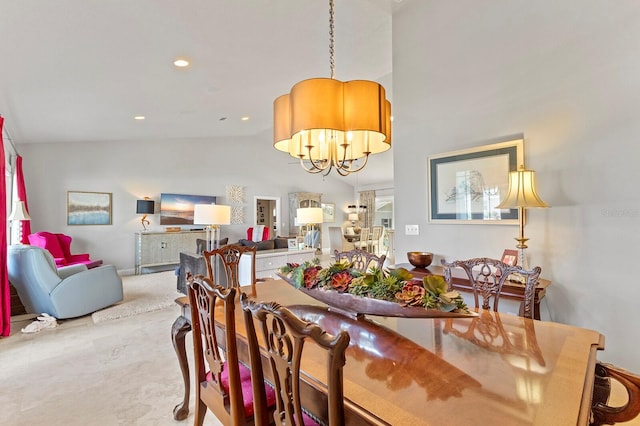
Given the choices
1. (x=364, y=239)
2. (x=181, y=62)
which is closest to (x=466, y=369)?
(x=181, y=62)

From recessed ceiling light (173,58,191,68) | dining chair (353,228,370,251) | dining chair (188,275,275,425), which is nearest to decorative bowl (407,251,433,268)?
dining chair (188,275,275,425)

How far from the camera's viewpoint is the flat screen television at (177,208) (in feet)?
24.1

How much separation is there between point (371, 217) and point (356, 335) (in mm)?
10742

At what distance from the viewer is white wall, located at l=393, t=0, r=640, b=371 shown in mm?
2141

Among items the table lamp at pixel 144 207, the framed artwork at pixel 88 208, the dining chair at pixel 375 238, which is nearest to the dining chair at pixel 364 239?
the dining chair at pixel 375 238

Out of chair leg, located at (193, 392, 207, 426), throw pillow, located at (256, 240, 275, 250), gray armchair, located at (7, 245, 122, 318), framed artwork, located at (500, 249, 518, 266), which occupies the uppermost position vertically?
framed artwork, located at (500, 249, 518, 266)

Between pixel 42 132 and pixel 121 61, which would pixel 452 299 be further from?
Result: pixel 42 132

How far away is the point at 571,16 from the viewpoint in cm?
235

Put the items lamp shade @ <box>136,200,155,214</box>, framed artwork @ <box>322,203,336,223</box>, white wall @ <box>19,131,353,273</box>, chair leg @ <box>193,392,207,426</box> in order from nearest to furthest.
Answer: chair leg @ <box>193,392,207,426</box>
white wall @ <box>19,131,353,273</box>
lamp shade @ <box>136,200,155,214</box>
framed artwork @ <box>322,203,336,223</box>

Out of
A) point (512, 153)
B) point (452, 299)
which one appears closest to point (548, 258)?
point (512, 153)

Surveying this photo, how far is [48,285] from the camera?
11.8 feet

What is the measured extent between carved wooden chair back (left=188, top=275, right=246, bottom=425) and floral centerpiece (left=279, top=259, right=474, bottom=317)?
1.56 ft

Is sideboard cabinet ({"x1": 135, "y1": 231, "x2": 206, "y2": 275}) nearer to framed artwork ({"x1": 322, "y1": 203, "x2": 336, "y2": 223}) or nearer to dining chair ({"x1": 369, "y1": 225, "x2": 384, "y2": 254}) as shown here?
framed artwork ({"x1": 322, "y1": 203, "x2": 336, "y2": 223})

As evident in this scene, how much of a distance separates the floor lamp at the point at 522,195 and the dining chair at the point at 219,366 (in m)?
2.14
